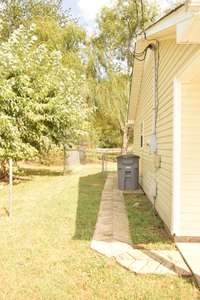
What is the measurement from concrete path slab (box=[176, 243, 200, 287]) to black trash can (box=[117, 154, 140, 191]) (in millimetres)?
5756

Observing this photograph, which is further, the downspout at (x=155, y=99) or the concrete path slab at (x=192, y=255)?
the downspout at (x=155, y=99)

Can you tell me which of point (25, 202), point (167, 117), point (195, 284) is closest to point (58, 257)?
point (195, 284)

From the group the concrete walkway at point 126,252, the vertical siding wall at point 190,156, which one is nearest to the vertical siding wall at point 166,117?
the vertical siding wall at point 190,156

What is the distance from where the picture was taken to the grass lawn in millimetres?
3586

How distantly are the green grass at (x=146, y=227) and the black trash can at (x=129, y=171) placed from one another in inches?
79.7

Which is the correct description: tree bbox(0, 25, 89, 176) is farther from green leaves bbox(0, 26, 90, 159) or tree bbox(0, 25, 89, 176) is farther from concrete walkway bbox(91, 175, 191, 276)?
concrete walkway bbox(91, 175, 191, 276)

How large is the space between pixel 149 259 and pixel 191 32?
2895 millimetres

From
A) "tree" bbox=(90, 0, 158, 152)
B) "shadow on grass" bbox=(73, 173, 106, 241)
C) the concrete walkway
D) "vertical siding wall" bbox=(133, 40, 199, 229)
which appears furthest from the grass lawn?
"tree" bbox=(90, 0, 158, 152)

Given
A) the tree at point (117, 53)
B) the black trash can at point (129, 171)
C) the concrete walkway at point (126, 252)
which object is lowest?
the concrete walkway at point (126, 252)

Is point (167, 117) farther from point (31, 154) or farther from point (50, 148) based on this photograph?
point (50, 148)

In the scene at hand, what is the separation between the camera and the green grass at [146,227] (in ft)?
16.9

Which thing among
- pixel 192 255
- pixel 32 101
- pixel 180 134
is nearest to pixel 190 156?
pixel 180 134

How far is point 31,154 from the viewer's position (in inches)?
450

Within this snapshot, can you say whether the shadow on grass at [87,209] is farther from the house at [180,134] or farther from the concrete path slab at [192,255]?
the concrete path slab at [192,255]
